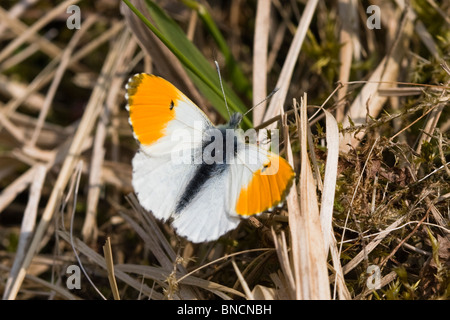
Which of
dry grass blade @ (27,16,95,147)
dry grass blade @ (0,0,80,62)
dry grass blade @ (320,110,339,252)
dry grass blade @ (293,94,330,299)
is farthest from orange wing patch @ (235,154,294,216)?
dry grass blade @ (0,0,80,62)

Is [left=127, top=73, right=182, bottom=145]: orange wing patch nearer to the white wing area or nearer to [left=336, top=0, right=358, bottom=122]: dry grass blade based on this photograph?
the white wing area

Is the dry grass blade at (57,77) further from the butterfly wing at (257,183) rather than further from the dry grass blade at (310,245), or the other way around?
the dry grass blade at (310,245)

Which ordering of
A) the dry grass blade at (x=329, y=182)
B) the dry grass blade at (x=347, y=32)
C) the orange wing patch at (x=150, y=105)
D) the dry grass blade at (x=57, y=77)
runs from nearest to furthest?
the dry grass blade at (x=329, y=182) < the orange wing patch at (x=150, y=105) < the dry grass blade at (x=347, y=32) < the dry grass blade at (x=57, y=77)

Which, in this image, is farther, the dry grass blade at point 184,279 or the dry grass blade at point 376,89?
the dry grass blade at point 376,89

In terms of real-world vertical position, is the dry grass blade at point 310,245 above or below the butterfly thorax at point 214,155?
below

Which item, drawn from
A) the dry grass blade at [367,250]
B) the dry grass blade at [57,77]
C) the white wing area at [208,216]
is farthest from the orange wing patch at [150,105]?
the dry grass blade at [57,77]

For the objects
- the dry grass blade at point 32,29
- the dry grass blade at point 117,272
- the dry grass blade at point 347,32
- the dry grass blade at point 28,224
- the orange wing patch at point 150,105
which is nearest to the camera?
the orange wing patch at point 150,105

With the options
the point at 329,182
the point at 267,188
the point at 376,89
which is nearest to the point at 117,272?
the point at 267,188

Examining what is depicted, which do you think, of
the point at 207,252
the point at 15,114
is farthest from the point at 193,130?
the point at 15,114
